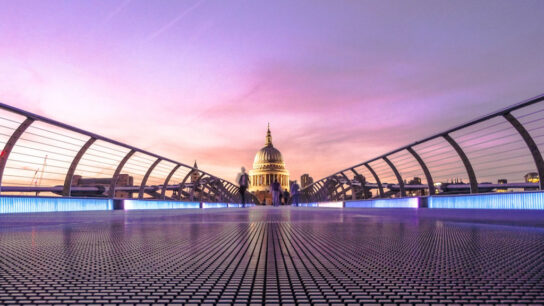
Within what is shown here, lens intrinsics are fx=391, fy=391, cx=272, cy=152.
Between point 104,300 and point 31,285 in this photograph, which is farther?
point 31,285

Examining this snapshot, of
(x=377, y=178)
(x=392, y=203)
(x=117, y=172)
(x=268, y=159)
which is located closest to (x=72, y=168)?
(x=117, y=172)

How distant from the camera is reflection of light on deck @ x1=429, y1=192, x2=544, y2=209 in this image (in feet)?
18.0

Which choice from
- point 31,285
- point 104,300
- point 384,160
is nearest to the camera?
point 104,300

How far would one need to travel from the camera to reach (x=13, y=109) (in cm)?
575

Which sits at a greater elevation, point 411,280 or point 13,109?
point 13,109

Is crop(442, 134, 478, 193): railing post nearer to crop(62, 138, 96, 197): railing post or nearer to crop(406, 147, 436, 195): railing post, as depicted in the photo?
crop(406, 147, 436, 195): railing post

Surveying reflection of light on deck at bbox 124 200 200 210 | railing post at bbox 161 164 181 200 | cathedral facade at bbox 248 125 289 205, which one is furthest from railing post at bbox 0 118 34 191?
cathedral facade at bbox 248 125 289 205

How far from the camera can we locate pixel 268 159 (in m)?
140

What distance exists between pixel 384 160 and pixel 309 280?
973 centimetres

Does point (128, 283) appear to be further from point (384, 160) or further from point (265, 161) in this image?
point (265, 161)

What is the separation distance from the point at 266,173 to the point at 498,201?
131 metres

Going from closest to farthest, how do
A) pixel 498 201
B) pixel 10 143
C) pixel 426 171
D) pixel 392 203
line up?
pixel 10 143, pixel 498 201, pixel 426 171, pixel 392 203

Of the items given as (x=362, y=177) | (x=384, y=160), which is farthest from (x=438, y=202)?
(x=362, y=177)

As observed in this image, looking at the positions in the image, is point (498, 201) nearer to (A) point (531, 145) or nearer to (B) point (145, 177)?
(A) point (531, 145)
